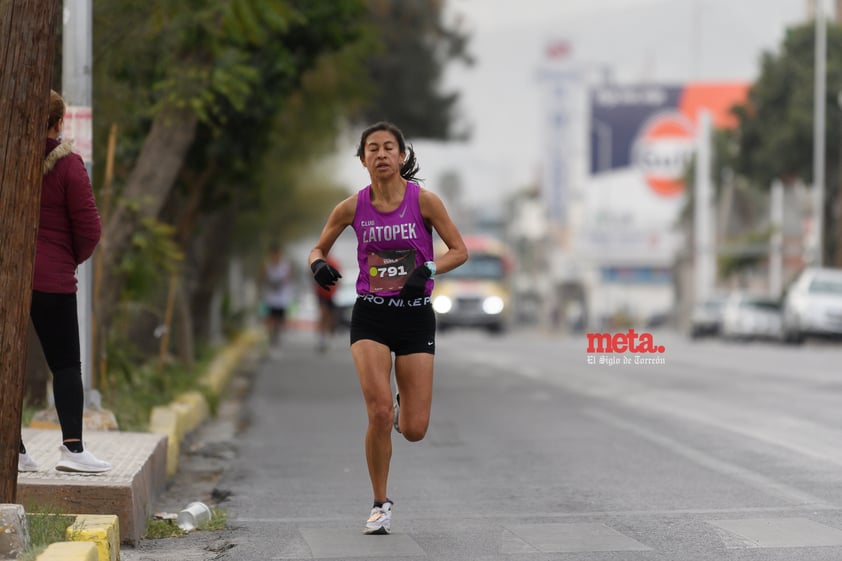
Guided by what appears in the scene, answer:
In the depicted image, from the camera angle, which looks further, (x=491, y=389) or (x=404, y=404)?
(x=491, y=389)

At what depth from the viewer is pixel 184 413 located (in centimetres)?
1341

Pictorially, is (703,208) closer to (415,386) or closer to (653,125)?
(653,125)

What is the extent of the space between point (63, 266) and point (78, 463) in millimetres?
995

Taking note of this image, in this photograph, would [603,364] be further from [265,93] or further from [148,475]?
[148,475]

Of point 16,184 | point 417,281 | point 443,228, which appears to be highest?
point 16,184

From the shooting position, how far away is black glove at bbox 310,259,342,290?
7855mm

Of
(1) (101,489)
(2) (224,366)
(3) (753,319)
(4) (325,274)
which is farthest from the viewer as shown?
(3) (753,319)

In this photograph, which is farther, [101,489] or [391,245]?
[391,245]

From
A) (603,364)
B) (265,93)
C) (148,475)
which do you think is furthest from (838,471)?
(603,364)

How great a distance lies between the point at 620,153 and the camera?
343 feet

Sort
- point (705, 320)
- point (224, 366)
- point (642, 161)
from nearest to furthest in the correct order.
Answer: point (224, 366)
point (705, 320)
point (642, 161)

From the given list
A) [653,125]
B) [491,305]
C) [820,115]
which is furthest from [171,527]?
[653,125]

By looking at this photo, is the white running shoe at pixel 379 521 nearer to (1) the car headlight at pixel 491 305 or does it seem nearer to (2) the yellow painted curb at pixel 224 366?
(2) the yellow painted curb at pixel 224 366

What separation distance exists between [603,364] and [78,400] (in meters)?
16.6
